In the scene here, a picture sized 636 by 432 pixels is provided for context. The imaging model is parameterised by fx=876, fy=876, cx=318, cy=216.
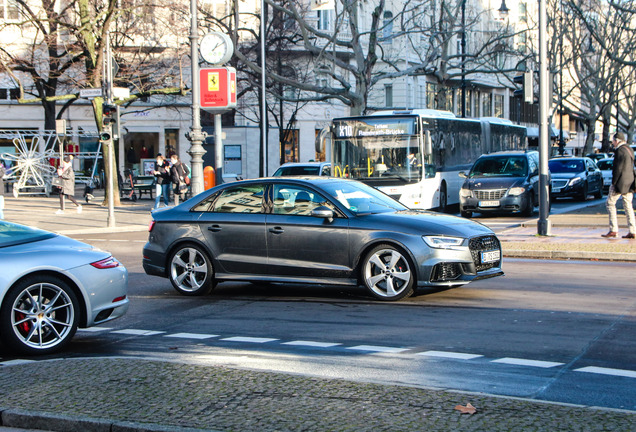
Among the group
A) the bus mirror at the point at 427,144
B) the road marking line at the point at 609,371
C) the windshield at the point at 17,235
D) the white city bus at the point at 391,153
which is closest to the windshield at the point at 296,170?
the white city bus at the point at 391,153

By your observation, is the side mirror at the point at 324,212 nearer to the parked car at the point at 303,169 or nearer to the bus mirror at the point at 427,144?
the bus mirror at the point at 427,144

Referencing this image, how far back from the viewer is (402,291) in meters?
10.1

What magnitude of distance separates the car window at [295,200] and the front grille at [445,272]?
1544mm

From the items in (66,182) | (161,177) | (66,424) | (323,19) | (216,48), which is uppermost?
(323,19)

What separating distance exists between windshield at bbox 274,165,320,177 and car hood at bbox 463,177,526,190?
15.2ft

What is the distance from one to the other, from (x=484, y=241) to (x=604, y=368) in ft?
12.5

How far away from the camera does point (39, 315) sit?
25.0 feet

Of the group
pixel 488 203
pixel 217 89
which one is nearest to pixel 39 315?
pixel 217 89

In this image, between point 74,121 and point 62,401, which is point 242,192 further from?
point 74,121

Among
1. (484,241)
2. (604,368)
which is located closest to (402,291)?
(484,241)

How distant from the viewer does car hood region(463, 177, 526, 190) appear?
25.5 m

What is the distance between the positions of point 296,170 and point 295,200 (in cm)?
1550

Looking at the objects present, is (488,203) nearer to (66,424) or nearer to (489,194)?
(489,194)

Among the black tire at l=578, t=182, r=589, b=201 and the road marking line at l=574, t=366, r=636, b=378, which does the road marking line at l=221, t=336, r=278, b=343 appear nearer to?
the road marking line at l=574, t=366, r=636, b=378
